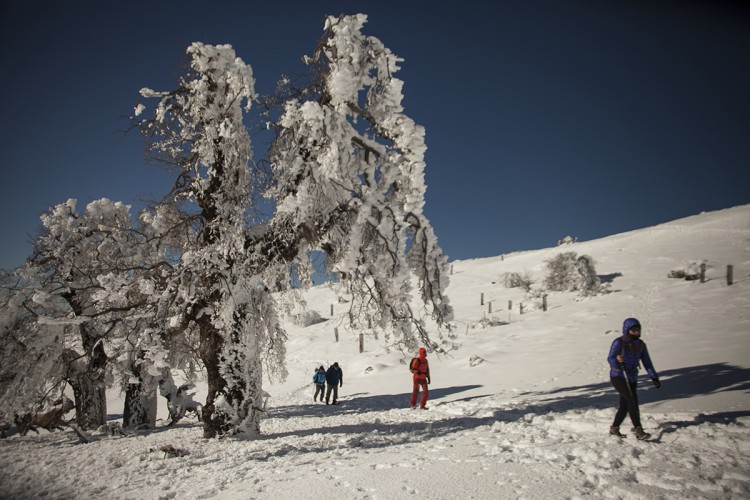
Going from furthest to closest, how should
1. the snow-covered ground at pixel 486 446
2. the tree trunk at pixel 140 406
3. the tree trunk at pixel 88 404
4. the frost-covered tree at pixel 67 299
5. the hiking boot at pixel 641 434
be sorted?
the tree trunk at pixel 88 404
the tree trunk at pixel 140 406
the frost-covered tree at pixel 67 299
the hiking boot at pixel 641 434
the snow-covered ground at pixel 486 446

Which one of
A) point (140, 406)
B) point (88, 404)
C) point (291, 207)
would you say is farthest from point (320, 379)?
point (291, 207)

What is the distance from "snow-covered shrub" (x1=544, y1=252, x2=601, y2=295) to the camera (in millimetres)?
29927

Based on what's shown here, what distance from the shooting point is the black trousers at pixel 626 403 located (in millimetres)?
4645

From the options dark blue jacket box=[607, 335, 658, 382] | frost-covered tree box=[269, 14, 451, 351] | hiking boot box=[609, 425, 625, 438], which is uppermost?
frost-covered tree box=[269, 14, 451, 351]

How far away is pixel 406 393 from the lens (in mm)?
14250

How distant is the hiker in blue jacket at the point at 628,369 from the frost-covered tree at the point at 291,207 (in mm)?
2399

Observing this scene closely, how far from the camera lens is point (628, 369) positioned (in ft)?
16.2

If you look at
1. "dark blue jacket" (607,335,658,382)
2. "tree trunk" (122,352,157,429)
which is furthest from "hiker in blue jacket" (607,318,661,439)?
"tree trunk" (122,352,157,429)

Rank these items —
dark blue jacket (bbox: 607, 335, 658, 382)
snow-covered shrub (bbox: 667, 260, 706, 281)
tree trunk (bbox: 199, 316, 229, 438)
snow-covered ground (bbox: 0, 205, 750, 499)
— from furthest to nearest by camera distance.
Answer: snow-covered shrub (bbox: 667, 260, 706, 281)
tree trunk (bbox: 199, 316, 229, 438)
dark blue jacket (bbox: 607, 335, 658, 382)
snow-covered ground (bbox: 0, 205, 750, 499)

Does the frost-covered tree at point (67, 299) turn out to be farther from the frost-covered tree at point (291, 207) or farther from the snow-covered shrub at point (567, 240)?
the snow-covered shrub at point (567, 240)

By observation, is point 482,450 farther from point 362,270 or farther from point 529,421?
point 362,270

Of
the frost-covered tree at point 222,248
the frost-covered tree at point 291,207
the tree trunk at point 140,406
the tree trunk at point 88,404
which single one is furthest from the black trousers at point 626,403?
the tree trunk at point 88,404

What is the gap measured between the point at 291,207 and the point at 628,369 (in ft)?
17.7

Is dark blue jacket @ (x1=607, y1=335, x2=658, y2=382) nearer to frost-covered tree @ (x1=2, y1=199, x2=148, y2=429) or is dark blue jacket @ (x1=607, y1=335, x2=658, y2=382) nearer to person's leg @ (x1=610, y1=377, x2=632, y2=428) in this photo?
person's leg @ (x1=610, y1=377, x2=632, y2=428)
